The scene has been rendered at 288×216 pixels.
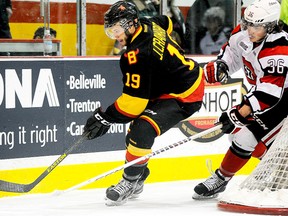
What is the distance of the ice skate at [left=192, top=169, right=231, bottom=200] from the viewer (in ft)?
18.3

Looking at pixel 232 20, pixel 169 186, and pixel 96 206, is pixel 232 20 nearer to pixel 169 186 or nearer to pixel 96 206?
pixel 169 186

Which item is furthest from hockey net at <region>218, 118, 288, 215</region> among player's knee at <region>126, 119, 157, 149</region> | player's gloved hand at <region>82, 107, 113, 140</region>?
player's gloved hand at <region>82, 107, 113, 140</region>

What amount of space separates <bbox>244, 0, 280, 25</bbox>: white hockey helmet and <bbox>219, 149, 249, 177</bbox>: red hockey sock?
2.66 feet

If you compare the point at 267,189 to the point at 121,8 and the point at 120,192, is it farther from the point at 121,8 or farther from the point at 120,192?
the point at 121,8

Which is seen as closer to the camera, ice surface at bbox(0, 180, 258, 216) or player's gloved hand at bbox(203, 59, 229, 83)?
ice surface at bbox(0, 180, 258, 216)

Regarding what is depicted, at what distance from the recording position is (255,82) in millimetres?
5434

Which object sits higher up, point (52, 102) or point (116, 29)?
point (116, 29)

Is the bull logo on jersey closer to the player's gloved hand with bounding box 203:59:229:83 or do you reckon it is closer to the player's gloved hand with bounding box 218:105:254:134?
the player's gloved hand with bounding box 203:59:229:83

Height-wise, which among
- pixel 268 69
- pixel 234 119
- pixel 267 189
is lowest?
pixel 267 189

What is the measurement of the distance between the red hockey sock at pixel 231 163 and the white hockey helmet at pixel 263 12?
0.81 meters

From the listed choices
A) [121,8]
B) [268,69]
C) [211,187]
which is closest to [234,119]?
[268,69]

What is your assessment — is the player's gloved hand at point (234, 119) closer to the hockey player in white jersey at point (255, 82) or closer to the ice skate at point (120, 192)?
the hockey player in white jersey at point (255, 82)

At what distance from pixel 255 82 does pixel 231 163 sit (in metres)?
0.49

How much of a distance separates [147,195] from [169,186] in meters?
0.51
